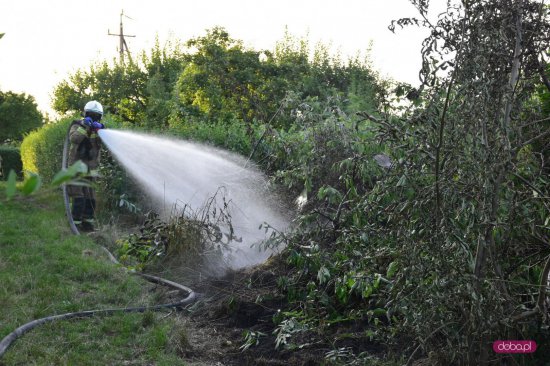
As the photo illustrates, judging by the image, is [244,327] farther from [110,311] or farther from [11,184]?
[11,184]

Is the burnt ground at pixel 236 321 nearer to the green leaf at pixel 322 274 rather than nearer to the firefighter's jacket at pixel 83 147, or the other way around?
the green leaf at pixel 322 274

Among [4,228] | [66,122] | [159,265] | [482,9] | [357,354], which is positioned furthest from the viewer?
[66,122]

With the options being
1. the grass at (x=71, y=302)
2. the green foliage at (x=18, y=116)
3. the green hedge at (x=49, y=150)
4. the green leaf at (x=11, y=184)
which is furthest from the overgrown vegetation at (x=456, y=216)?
the green foliage at (x=18, y=116)

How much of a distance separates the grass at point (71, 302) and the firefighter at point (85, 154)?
22.5 inches

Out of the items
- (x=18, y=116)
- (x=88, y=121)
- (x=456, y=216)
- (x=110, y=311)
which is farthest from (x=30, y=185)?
(x=18, y=116)

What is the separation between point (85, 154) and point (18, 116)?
64.2 feet

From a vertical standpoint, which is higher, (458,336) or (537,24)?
(537,24)

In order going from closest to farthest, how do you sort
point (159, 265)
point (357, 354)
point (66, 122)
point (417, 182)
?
point (417, 182)
point (357, 354)
point (159, 265)
point (66, 122)

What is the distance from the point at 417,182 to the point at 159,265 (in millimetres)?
4203

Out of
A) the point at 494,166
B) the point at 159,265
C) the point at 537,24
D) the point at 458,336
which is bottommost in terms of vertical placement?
the point at 159,265

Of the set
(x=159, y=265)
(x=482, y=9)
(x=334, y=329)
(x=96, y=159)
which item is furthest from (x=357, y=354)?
(x=96, y=159)

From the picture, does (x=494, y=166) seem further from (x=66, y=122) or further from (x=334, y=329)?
(x=66, y=122)

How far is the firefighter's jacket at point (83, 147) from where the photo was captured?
359 inches

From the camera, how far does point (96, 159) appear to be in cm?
938
